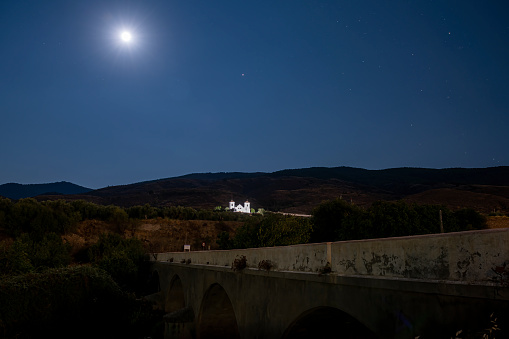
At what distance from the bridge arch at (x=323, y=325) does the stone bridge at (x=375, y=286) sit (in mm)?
29

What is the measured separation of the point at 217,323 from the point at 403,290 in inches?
683

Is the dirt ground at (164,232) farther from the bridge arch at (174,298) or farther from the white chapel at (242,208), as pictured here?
the white chapel at (242,208)

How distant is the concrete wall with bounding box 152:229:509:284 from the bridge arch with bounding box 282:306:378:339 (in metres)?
1.13

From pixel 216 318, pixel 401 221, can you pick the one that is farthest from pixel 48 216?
pixel 401 221

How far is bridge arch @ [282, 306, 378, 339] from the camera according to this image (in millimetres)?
9469

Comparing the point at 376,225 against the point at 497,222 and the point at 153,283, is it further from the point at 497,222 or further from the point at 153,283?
the point at 153,283

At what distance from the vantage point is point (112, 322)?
26609 millimetres

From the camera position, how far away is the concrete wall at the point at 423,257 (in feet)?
16.5

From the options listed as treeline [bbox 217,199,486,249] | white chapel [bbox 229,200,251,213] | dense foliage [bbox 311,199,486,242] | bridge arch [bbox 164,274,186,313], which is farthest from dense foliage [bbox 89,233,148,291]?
white chapel [bbox 229,200,251,213]

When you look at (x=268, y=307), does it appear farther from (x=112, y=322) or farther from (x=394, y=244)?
(x=112, y=322)

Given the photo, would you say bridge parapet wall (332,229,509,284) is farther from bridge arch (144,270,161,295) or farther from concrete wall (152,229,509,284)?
bridge arch (144,270,161,295)

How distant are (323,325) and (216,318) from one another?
1235cm

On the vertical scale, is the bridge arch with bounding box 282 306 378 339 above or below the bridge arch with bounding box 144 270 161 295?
above

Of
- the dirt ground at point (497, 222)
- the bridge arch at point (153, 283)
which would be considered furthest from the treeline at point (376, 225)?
the bridge arch at point (153, 283)
